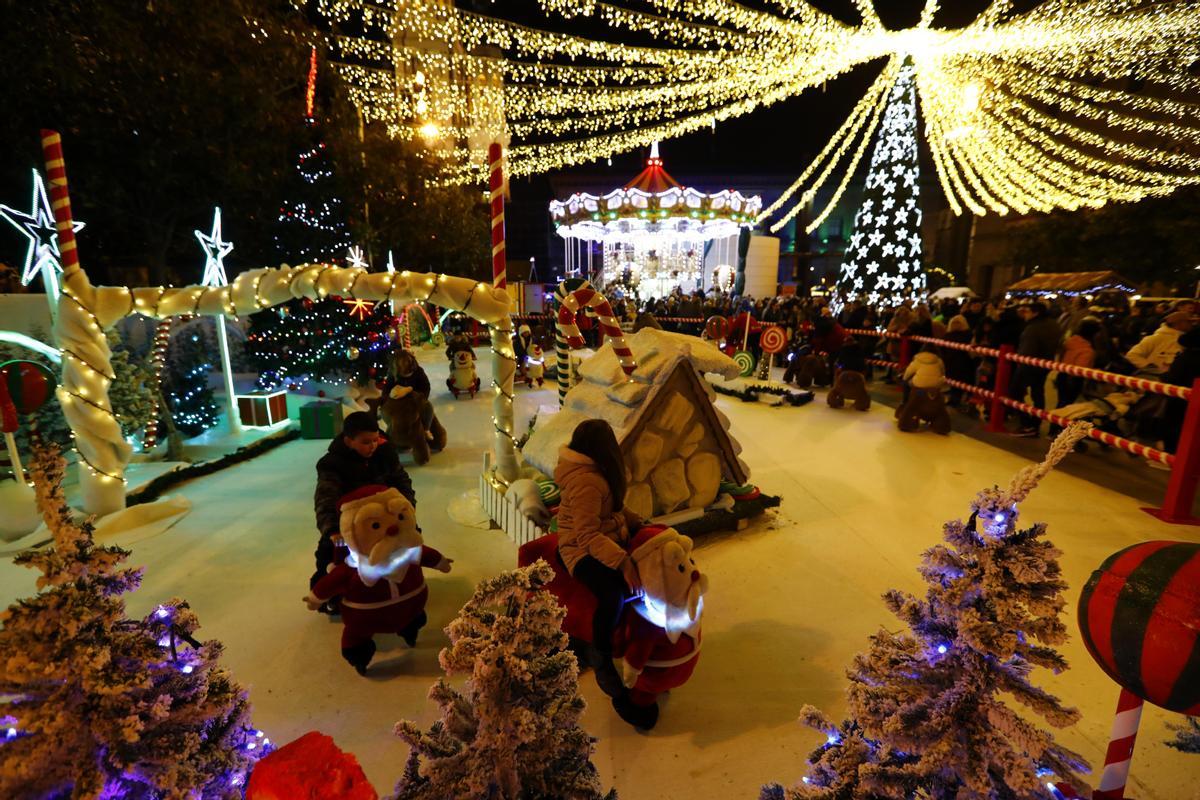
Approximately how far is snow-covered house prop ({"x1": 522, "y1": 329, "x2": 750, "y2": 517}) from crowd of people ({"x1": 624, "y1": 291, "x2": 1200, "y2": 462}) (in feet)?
14.5

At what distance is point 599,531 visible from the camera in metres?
2.55

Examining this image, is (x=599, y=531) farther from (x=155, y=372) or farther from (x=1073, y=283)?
(x=1073, y=283)

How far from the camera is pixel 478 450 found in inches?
269

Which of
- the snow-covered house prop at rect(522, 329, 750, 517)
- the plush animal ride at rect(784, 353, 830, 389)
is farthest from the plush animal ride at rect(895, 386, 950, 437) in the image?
the snow-covered house prop at rect(522, 329, 750, 517)

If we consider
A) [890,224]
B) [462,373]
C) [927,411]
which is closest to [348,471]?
[462,373]

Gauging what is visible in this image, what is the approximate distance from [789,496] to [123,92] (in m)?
9.10

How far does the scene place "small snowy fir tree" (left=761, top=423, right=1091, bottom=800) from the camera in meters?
1.34

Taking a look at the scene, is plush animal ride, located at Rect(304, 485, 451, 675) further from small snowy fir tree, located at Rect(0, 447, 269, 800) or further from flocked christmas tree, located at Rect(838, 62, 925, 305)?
flocked christmas tree, located at Rect(838, 62, 925, 305)

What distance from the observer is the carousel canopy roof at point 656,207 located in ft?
47.9

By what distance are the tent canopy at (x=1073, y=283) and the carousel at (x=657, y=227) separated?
11.6m

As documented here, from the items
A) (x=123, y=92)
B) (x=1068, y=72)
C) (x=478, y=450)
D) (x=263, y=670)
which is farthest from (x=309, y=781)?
(x=1068, y=72)

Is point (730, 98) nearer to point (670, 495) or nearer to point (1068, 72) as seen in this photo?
point (1068, 72)

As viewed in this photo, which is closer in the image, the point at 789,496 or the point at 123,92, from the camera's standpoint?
the point at 789,496

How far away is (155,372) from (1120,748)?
7884mm
